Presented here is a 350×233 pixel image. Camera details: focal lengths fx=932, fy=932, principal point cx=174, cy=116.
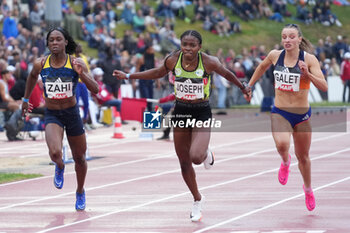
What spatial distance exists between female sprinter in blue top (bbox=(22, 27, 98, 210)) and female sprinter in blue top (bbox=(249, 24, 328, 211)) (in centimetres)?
221

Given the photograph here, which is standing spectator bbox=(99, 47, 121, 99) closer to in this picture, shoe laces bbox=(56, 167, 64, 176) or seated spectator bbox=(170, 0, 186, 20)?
seated spectator bbox=(170, 0, 186, 20)

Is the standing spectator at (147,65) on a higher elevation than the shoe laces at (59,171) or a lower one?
higher

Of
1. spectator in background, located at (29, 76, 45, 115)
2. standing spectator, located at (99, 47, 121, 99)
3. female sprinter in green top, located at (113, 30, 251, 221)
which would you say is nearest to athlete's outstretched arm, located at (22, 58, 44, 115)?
female sprinter in green top, located at (113, 30, 251, 221)

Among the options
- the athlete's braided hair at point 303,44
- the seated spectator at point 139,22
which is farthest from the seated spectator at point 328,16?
the athlete's braided hair at point 303,44

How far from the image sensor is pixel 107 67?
27609 millimetres

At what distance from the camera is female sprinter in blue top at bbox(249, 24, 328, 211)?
11.0 meters

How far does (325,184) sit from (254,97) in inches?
854

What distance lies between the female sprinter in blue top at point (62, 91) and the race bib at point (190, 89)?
1140 millimetres

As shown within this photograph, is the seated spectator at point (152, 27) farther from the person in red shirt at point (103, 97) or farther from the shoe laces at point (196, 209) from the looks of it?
the shoe laces at point (196, 209)

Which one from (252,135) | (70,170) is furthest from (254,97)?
(70,170)

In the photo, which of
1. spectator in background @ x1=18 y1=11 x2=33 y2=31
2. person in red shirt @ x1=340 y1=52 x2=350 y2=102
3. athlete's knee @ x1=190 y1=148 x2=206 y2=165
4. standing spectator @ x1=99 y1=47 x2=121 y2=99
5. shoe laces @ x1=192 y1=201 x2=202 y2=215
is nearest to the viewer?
athlete's knee @ x1=190 y1=148 x2=206 y2=165

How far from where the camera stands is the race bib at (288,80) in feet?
36.1

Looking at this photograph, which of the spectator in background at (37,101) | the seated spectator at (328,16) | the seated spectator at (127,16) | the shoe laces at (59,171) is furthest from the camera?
the seated spectator at (328,16)

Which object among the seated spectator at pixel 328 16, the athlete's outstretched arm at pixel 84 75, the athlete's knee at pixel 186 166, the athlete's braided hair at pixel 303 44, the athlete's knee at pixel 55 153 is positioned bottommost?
the athlete's knee at pixel 186 166
